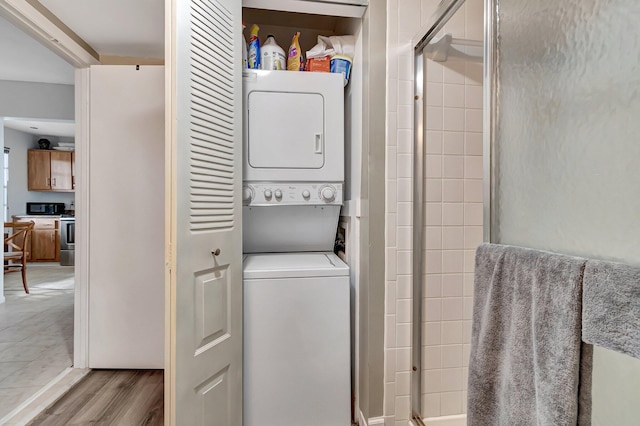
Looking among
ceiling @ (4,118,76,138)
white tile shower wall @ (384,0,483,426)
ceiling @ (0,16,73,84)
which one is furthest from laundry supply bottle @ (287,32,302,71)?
ceiling @ (4,118,76,138)

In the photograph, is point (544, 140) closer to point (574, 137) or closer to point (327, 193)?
point (574, 137)

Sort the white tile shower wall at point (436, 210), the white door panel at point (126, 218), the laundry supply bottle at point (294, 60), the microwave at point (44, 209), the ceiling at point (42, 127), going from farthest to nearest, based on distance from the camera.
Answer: the microwave at point (44, 209), the ceiling at point (42, 127), the white door panel at point (126, 218), the laundry supply bottle at point (294, 60), the white tile shower wall at point (436, 210)

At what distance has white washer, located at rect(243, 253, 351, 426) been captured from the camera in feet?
4.80

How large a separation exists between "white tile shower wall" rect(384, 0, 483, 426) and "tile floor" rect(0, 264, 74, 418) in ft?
7.66

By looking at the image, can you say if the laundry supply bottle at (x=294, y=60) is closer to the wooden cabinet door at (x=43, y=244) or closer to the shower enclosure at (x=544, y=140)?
the shower enclosure at (x=544, y=140)

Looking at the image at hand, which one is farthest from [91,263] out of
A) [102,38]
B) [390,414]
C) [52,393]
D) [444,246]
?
[444,246]

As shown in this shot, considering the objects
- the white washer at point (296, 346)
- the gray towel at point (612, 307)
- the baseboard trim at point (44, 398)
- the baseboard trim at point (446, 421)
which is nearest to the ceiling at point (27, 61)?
the baseboard trim at point (44, 398)

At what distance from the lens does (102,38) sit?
2045 mm

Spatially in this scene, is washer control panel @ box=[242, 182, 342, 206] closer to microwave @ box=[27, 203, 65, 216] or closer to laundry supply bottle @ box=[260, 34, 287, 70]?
laundry supply bottle @ box=[260, 34, 287, 70]

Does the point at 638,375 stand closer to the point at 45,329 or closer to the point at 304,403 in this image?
the point at 304,403

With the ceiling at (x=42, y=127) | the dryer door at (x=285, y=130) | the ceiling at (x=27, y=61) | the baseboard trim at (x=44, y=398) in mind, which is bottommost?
the baseboard trim at (x=44, y=398)

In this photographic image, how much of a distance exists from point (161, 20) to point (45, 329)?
117 inches

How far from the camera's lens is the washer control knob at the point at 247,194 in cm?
158

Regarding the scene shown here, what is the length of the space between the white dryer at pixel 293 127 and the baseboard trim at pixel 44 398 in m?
1.85
